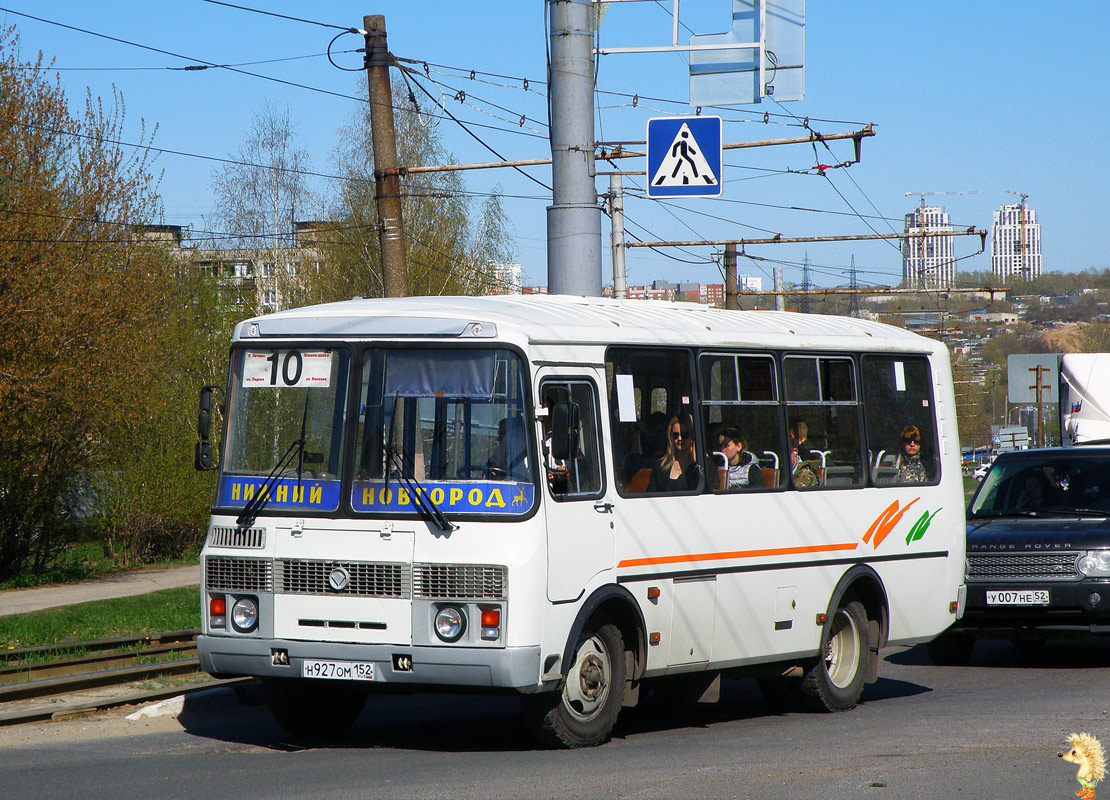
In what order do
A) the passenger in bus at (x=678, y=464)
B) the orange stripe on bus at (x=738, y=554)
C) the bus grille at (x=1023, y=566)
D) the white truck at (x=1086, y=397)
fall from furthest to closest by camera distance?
the white truck at (x=1086, y=397), the bus grille at (x=1023, y=566), the passenger in bus at (x=678, y=464), the orange stripe on bus at (x=738, y=554)

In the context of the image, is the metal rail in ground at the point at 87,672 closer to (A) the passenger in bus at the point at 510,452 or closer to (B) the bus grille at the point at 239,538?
(B) the bus grille at the point at 239,538

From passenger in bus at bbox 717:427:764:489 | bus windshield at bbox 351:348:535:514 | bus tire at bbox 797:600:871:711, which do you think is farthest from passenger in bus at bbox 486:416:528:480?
bus tire at bbox 797:600:871:711

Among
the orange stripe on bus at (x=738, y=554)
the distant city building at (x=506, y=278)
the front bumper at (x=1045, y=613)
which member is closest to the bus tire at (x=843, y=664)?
the orange stripe on bus at (x=738, y=554)

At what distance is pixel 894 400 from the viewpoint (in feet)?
37.6

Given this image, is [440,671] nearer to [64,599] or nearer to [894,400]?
[894,400]

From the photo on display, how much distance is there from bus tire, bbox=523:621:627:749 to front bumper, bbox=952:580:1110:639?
5506 millimetres

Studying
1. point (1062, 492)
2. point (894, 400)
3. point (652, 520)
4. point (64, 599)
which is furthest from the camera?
point (64, 599)

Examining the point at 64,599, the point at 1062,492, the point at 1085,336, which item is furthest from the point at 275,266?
the point at 1085,336

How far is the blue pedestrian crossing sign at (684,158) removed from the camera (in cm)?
1529

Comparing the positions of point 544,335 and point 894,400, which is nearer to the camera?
point 544,335

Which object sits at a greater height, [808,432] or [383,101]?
[383,101]

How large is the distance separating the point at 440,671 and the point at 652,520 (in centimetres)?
182

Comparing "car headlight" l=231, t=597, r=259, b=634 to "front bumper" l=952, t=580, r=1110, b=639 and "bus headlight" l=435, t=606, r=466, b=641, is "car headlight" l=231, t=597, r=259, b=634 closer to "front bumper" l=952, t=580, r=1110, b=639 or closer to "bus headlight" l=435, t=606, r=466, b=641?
"bus headlight" l=435, t=606, r=466, b=641

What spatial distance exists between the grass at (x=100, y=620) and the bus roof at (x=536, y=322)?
677 centimetres
